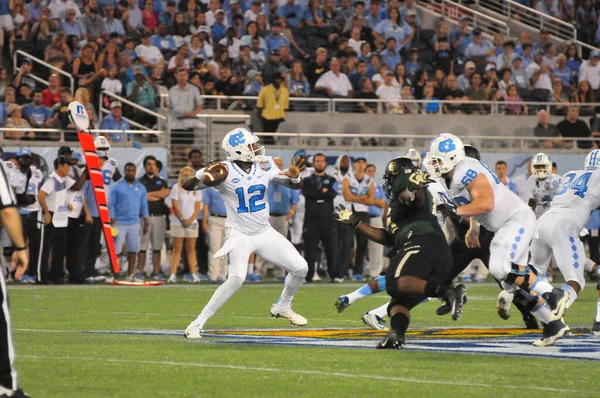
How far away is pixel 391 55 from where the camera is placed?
75.8 feet

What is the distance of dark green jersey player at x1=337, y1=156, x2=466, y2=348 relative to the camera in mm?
8641

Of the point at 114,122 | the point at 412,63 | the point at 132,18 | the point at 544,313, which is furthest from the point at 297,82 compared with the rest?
the point at 544,313

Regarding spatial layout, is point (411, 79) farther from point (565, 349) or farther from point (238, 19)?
point (565, 349)

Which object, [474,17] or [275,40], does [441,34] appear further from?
[275,40]

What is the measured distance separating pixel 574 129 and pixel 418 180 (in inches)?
549

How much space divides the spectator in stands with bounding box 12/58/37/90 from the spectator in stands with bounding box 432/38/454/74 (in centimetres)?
823

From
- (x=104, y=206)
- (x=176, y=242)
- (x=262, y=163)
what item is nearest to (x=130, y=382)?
(x=262, y=163)

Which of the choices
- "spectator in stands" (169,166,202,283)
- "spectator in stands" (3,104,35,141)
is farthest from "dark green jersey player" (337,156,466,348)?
"spectator in stands" (3,104,35,141)

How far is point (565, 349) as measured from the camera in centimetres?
873

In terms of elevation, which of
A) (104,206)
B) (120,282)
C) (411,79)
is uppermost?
(411,79)

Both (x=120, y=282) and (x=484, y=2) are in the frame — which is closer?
(x=120, y=282)

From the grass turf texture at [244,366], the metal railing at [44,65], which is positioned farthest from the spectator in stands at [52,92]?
the grass turf texture at [244,366]

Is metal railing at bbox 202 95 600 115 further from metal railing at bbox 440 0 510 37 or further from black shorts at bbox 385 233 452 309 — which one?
black shorts at bbox 385 233 452 309

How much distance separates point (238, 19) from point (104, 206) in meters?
6.96
